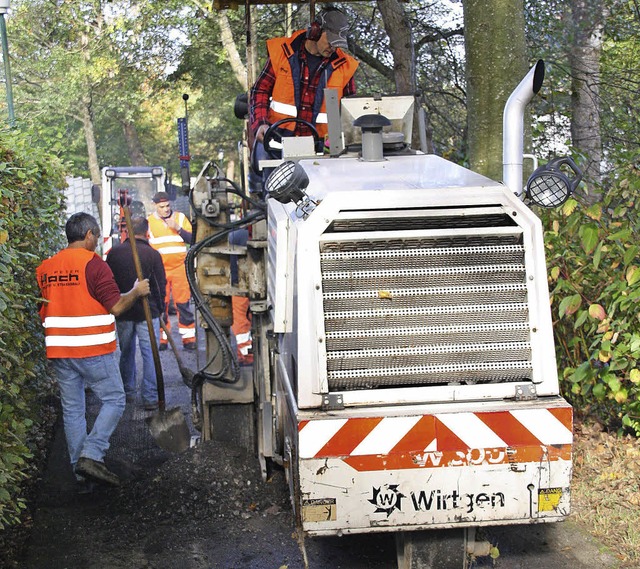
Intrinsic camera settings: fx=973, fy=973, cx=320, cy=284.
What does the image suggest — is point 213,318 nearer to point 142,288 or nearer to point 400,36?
point 142,288

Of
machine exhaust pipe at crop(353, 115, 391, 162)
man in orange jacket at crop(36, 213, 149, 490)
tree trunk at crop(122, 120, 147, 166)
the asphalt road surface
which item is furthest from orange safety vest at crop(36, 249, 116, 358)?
tree trunk at crop(122, 120, 147, 166)

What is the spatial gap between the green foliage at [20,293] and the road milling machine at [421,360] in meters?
1.45

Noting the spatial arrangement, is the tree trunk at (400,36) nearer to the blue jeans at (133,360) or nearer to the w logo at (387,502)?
the blue jeans at (133,360)

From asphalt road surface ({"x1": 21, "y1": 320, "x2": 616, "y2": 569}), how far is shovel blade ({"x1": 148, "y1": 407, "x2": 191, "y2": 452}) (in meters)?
0.13

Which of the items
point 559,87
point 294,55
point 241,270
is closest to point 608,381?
point 241,270

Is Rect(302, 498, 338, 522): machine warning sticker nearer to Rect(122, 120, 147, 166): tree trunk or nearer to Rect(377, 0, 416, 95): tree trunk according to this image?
Rect(377, 0, 416, 95): tree trunk

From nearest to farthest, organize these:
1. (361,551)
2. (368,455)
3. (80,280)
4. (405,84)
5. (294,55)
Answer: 1. (368,455)
2. (361,551)
3. (80,280)
4. (294,55)
5. (405,84)

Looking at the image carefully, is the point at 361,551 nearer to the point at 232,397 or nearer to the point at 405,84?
the point at 232,397

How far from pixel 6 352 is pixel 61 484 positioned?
2220 mm

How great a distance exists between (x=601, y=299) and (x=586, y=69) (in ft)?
23.3

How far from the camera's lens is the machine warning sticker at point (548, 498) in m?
4.44

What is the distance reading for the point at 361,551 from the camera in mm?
5480

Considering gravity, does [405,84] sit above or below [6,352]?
above

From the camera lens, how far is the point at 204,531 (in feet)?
19.3
